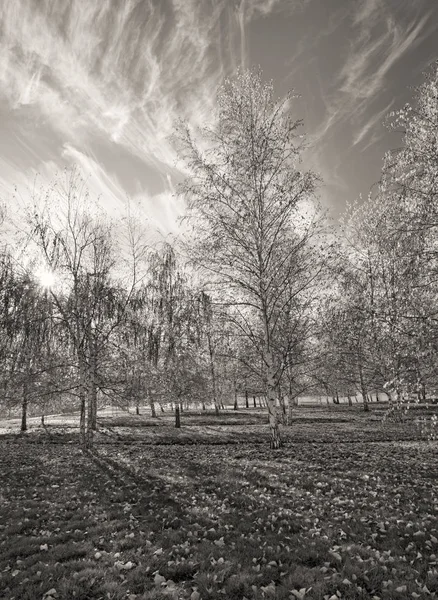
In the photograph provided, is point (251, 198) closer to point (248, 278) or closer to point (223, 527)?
point (248, 278)

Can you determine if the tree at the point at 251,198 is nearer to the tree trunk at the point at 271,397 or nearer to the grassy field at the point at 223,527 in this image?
the tree trunk at the point at 271,397

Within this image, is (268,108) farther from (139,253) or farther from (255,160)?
(139,253)

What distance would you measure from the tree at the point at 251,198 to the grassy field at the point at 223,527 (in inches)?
Result: 177

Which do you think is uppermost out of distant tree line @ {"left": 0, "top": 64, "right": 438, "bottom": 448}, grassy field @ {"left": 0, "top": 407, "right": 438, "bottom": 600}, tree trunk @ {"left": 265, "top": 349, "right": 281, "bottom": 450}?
distant tree line @ {"left": 0, "top": 64, "right": 438, "bottom": 448}

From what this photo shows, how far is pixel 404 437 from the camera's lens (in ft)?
60.0

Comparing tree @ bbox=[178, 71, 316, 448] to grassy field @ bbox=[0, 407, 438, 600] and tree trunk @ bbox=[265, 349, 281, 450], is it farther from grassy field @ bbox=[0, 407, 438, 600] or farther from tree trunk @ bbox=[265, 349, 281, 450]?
grassy field @ bbox=[0, 407, 438, 600]

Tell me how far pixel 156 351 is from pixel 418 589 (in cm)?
1842

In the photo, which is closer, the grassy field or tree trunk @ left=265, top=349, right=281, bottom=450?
the grassy field

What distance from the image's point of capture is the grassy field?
15.4 ft

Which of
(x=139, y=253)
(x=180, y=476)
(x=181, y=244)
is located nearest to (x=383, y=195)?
(x=181, y=244)

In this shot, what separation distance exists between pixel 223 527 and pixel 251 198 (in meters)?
11.7

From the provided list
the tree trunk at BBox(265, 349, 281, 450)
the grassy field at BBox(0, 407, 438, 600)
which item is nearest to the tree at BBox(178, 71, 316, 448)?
the tree trunk at BBox(265, 349, 281, 450)

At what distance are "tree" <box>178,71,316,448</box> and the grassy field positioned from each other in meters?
4.49

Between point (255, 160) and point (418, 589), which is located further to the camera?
point (255, 160)
